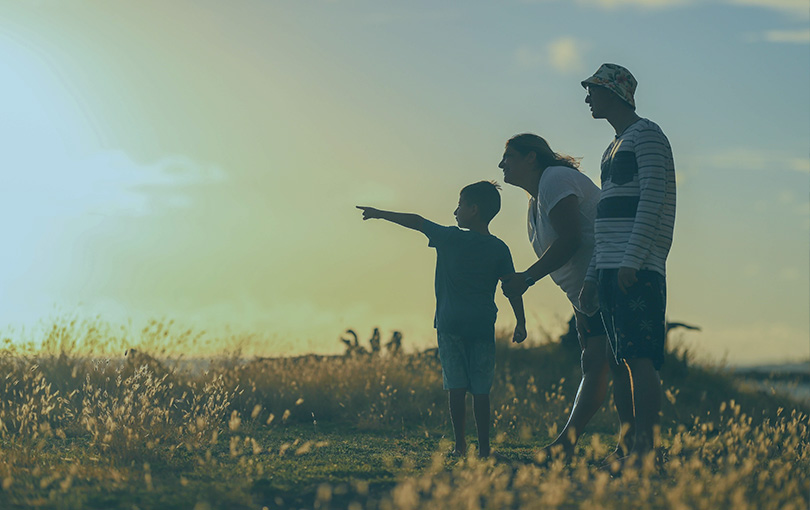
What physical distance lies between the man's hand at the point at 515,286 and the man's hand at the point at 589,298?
15.0 inches

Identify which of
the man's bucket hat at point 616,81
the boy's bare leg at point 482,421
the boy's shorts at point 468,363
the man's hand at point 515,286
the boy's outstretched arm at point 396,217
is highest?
the man's bucket hat at point 616,81

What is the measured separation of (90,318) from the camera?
10.0 metres

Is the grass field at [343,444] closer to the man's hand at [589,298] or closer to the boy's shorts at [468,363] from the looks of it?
the boy's shorts at [468,363]

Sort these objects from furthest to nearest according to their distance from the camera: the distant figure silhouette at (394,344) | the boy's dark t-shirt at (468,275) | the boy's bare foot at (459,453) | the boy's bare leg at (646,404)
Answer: the distant figure silhouette at (394,344) → the boy's dark t-shirt at (468,275) → the boy's bare foot at (459,453) → the boy's bare leg at (646,404)

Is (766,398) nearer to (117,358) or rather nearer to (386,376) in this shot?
(386,376)

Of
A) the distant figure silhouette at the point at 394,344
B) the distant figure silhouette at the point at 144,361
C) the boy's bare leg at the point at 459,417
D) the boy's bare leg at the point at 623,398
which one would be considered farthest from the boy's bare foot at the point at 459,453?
the distant figure silhouette at the point at 394,344

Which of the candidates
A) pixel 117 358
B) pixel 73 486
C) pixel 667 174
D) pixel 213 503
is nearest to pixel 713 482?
pixel 667 174

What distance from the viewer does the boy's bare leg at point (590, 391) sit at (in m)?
5.37

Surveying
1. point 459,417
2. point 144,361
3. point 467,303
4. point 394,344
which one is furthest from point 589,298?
point 394,344

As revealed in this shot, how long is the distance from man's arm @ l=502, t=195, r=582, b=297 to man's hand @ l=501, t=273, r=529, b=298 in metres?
0.14

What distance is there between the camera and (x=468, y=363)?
5648mm

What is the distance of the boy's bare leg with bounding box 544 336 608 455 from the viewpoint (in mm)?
5367

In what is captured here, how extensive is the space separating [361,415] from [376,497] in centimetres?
456

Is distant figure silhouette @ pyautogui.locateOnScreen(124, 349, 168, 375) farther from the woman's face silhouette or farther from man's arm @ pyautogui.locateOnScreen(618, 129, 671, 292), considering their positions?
man's arm @ pyautogui.locateOnScreen(618, 129, 671, 292)
